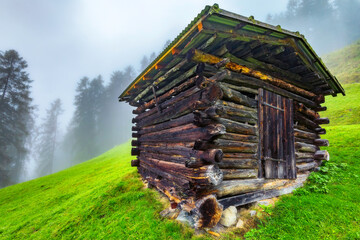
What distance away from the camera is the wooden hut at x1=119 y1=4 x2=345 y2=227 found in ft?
13.4

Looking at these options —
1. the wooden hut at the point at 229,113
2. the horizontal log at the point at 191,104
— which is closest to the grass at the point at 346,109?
the wooden hut at the point at 229,113

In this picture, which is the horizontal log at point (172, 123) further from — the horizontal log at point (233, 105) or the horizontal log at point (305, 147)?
the horizontal log at point (305, 147)

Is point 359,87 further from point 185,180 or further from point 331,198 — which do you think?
point 185,180

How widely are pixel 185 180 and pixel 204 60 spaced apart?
320cm

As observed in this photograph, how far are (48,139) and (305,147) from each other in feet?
161

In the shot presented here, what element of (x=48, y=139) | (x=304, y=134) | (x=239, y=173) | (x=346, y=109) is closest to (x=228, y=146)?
(x=239, y=173)

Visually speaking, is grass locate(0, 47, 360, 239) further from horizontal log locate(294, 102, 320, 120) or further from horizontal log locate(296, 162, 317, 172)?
horizontal log locate(294, 102, 320, 120)

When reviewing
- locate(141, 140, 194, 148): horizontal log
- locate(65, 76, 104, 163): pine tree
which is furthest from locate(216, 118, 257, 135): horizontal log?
locate(65, 76, 104, 163): pine tree

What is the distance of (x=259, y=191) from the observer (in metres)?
5.07

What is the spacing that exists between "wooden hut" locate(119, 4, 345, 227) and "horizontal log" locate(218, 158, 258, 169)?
0.03 meters

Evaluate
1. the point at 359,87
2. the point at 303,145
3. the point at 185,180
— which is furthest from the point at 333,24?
the point at 185,180

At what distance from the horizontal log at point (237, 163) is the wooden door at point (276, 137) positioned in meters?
0.36

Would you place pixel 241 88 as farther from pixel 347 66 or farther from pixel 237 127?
pixel 347 66

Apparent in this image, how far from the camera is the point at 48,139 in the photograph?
40.7 meters
